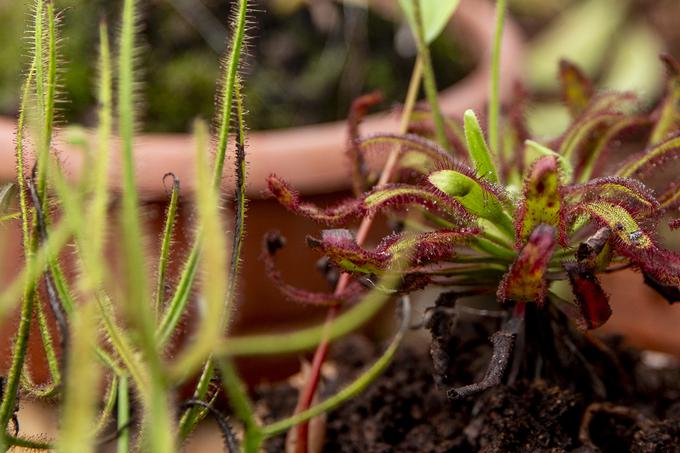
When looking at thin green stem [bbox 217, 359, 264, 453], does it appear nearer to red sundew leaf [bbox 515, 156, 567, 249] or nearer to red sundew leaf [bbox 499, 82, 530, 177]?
red sundew leaf [bbox 515, 156, 567, 249]

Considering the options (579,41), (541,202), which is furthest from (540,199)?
(579,41)

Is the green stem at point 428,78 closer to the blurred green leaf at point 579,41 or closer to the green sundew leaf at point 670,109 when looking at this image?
the green sundew leaf at point 670,109

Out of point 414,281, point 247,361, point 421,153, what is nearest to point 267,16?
point 247,361

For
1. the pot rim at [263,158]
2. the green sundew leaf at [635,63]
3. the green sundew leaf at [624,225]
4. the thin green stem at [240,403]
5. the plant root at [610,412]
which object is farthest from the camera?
the green sundew leaf at [635,63]

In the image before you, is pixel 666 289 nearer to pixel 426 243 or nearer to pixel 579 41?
pixel 426 243

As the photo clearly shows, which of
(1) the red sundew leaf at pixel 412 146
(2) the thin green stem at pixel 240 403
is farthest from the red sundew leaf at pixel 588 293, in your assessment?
(2) the thin green stem at pixel 240 403

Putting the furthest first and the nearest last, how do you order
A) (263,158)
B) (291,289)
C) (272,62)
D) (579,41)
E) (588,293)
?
(579,41) → (272,62) → (263,158) → (291,289) → (588,293)
